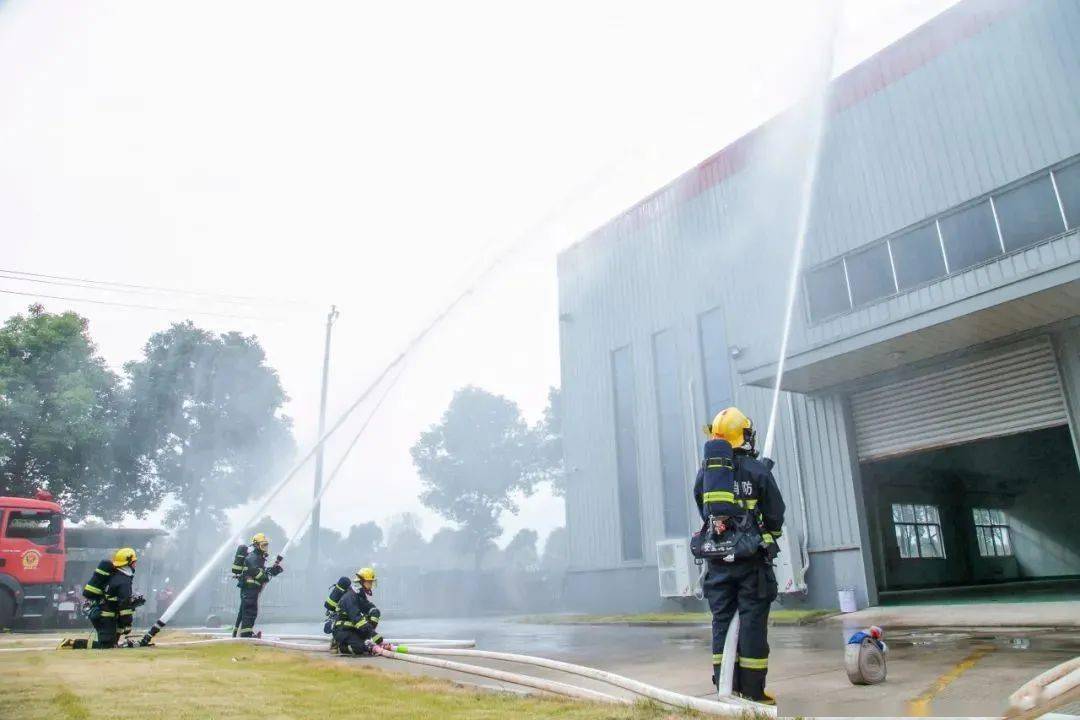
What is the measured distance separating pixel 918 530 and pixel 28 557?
29.3 meters

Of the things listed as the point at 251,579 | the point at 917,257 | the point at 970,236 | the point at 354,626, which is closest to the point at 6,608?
the point at 251,579


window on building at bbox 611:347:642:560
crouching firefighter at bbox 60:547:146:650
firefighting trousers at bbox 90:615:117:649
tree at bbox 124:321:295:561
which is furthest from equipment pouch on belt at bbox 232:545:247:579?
tree at bbox 124:321:295:561

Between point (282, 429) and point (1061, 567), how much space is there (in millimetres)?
34451

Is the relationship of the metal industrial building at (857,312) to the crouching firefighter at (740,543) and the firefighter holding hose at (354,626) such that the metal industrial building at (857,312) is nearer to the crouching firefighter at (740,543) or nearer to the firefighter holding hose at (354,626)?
the crouching firefighter at (740,543)

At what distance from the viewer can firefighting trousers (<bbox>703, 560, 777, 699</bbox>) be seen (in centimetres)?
460

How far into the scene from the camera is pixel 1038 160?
13312 millimetres

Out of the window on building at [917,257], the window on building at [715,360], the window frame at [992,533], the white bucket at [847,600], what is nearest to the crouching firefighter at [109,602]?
the white bucket at [847,600]

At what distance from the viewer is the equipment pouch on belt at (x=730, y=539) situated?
4645 millimetres

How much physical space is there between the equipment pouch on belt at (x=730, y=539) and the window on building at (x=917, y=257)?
39.1ft

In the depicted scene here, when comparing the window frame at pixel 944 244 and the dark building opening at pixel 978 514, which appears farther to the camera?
the dark building opening at pixel 978 514

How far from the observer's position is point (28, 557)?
16.8 m

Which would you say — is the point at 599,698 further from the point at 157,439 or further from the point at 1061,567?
the point at 1061,567

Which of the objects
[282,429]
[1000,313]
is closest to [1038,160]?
[1000,313]

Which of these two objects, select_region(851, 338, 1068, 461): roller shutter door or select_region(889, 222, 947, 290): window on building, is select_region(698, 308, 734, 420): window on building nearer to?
select_region(851, 338, 1068, 461): roller shutter door
